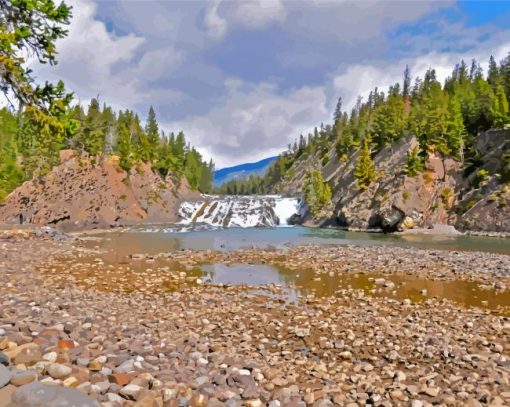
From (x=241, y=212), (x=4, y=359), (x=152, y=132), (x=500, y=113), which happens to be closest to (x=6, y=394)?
(x=4, y=359)

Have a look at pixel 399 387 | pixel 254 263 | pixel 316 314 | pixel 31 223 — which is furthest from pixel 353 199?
pixel 399 387

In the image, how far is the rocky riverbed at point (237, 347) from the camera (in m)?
7.38

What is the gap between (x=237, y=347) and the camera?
1062cm

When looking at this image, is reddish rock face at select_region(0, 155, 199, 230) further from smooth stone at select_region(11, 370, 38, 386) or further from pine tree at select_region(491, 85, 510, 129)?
pine tree at select_region(491, 85, 510, 129)

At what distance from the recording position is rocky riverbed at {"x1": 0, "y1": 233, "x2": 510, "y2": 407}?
7.38 m

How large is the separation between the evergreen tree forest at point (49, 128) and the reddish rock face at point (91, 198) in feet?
10.5

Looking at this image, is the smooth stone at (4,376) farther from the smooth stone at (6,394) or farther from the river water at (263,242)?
the river water at (263,242)

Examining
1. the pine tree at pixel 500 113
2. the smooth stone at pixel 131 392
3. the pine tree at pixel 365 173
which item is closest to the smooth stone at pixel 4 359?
the smooth stone at pixel 131 392

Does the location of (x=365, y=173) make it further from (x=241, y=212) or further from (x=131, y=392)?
(x=131, y=392)

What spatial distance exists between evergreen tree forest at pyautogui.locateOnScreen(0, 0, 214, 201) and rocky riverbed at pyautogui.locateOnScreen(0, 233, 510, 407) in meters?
5.78

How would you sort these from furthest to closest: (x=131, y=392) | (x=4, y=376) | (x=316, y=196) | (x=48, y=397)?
(x=316, y=196)
(x=131, y=392)
(x=4, y=376)
(x=48, y=397)

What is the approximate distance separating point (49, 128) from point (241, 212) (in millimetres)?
81846

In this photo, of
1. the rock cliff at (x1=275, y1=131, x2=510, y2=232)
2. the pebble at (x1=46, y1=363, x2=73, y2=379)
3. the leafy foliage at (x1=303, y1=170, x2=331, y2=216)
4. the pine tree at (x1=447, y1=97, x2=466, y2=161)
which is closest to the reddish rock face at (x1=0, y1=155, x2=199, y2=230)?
the leafy foliage at (x1=303, y1=170, x2=331, y2=216)

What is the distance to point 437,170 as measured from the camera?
82812 millimetres
